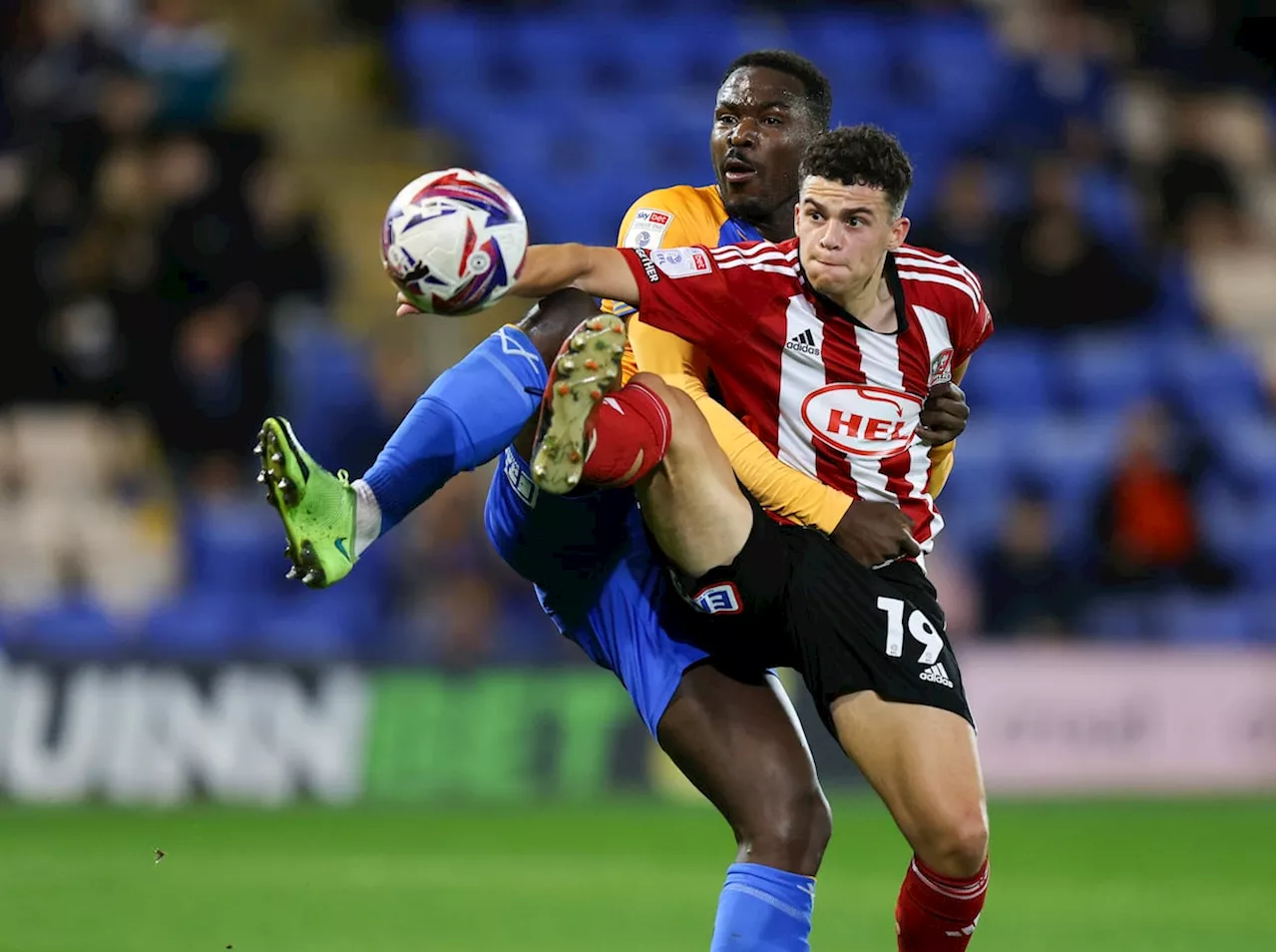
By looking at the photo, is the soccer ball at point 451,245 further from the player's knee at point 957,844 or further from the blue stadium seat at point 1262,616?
the blue stadium seat at point 1262,616

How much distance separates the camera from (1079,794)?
11.5 meters

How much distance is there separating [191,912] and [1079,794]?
5770mm

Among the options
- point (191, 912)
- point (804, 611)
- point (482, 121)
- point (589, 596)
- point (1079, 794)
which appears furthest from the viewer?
point (482, 121)

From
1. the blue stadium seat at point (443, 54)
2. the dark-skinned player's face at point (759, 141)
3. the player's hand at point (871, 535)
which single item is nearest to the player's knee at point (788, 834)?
the player's hand at point (871, 535)

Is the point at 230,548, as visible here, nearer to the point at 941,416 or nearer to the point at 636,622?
the point at 636,622

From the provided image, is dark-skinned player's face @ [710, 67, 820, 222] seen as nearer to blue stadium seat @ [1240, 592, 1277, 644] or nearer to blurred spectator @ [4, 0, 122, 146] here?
blue stadium seat @ [1240, 592, 1277, 644]

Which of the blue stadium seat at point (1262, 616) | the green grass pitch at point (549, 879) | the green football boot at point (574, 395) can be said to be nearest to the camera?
the green football boot at point (574, 395)

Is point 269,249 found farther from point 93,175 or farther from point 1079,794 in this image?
point 1079,794

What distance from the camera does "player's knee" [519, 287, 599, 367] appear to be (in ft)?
16.5

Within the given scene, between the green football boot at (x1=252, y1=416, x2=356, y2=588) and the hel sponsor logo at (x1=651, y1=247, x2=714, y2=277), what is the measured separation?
0.93 metres

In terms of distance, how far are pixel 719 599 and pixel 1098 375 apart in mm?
8879

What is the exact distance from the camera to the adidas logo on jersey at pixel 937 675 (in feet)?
16.0

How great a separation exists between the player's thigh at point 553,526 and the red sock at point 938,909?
42.9 inches

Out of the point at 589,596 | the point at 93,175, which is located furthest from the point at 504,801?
the point at 589,596
